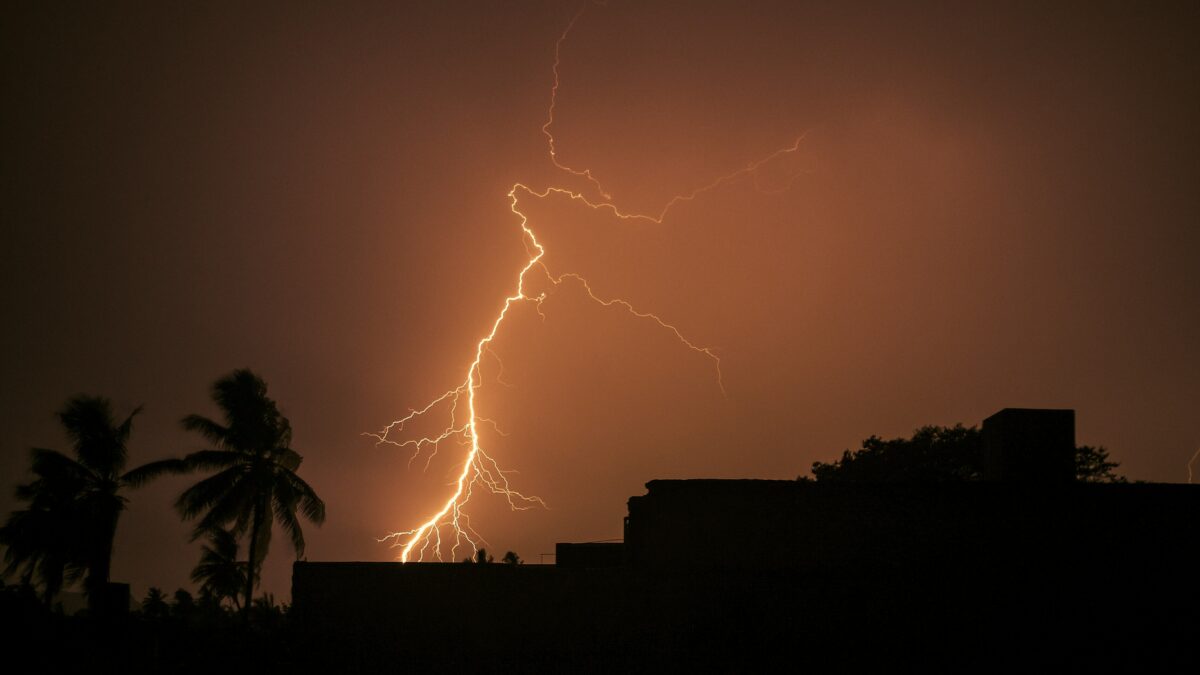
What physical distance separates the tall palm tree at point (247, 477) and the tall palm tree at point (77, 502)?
1194mm

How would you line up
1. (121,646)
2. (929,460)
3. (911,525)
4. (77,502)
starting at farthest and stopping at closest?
(929,460)
(77,502)
(121,646)
(911,525)

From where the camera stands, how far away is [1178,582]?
17656 mm

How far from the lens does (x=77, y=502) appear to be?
30.4 m

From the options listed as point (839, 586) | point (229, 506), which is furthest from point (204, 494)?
point (839, 586)

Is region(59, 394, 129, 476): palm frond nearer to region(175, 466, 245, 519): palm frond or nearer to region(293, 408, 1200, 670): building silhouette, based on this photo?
region(175, 466, 245, 519): palm frond

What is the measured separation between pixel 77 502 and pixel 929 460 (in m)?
28.9

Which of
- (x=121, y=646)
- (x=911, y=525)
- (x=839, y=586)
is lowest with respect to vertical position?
(x=121, y=646)

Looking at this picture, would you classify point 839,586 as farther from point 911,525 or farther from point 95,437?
point 95,437

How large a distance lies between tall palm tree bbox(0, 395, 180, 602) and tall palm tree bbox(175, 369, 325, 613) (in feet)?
3.92

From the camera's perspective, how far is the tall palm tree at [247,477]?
103ft

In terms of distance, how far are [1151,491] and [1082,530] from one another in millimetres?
1259

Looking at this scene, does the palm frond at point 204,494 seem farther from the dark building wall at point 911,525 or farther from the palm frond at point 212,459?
the dark building wall at point 911,525

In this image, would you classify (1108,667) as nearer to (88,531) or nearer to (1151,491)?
(1151,491)

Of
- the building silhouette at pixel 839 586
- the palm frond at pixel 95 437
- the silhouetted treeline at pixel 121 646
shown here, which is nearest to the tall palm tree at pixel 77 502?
the palm frond at pixel 95 437
